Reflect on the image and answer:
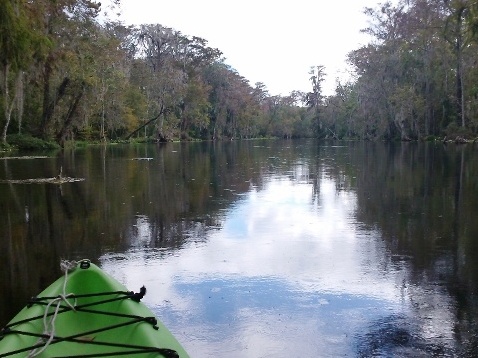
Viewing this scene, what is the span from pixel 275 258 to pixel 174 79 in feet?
160

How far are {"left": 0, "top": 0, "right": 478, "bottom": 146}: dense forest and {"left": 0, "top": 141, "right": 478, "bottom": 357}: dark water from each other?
11269 mm

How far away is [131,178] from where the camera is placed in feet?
50.9

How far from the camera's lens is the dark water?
4.20 metres

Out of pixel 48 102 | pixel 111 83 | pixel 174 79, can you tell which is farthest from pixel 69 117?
pixel 174 79

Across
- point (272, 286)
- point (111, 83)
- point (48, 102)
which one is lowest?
point (272, 286)

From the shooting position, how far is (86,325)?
3559mm

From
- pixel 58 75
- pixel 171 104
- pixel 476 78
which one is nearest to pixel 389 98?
pixel 476 78

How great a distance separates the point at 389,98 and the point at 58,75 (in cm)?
3388

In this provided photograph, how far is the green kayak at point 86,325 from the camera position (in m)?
2.96

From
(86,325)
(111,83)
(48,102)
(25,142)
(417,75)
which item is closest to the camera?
(86,325)

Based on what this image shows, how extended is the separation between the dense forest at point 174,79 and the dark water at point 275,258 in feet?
37.0

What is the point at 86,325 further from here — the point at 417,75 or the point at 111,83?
the point at 417,75

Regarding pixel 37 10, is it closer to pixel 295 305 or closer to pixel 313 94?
pixel 295 305

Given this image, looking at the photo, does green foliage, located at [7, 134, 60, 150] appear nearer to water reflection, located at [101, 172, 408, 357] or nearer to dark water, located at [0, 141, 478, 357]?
dark water, located at [0, 141, 478, 357]
